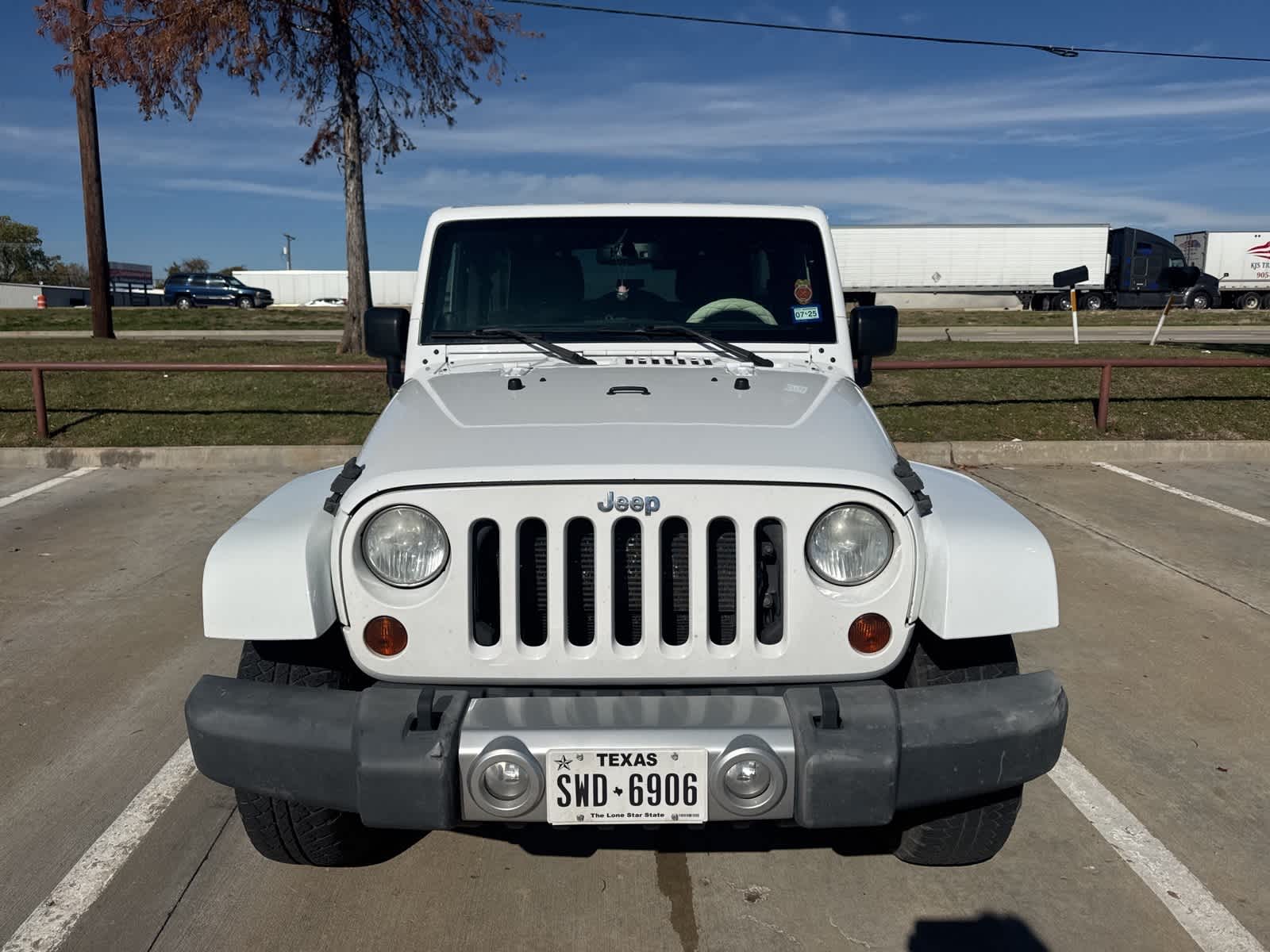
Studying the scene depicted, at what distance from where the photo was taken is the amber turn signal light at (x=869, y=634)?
8.36ft

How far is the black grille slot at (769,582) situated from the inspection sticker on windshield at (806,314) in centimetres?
158

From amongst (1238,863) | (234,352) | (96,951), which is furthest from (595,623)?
(234,352)

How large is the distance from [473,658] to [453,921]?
0.80 m

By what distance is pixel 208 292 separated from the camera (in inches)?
1615

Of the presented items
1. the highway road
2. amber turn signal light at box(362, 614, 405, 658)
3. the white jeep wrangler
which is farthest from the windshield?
the highway road

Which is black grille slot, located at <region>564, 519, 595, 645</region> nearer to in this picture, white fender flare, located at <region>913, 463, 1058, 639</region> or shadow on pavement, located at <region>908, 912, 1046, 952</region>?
white fender flare, located at <region>913, 463, 1058, 639</region>

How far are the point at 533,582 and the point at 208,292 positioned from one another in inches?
1666

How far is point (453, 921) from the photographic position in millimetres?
2820

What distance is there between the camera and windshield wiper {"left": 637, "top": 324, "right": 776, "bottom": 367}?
3695 mm

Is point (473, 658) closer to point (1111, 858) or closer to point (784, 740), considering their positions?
point (784, 740)

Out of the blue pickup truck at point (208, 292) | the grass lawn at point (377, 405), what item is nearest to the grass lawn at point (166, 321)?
the blue pickup truck at point (208, 292)

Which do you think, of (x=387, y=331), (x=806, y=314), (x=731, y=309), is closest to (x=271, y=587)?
(x=387, y=331)

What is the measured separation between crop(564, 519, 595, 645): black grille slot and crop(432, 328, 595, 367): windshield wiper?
122cm

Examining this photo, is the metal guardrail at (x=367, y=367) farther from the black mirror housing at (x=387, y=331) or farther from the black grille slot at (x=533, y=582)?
the black grille slot at (x=533, y=582)
